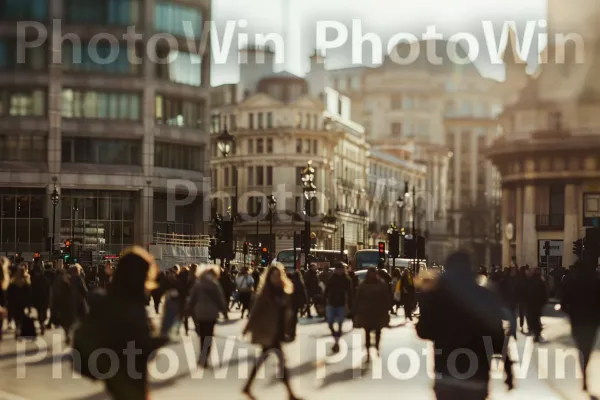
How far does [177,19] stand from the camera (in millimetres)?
83062

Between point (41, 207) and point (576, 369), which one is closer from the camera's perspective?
point (576, 369)

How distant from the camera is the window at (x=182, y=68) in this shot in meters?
83.2

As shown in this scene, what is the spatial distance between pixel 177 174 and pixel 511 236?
27.1 meters

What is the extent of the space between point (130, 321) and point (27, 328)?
1906 centimetres

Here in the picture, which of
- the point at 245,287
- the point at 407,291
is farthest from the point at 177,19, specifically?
the point at 407,291

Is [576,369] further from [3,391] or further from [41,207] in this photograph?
[41,207]

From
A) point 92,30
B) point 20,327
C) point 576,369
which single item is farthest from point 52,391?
point 92,30

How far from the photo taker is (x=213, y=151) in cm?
13712

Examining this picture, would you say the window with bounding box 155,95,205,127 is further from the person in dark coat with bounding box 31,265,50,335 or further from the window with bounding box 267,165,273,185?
the person in dark coat with bounding box 31,265,50,335

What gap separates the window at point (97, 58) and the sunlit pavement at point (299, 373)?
52041 millimetres

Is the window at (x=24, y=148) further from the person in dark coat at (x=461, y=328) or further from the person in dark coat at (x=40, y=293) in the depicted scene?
the person in dark coat at (x=461, y=328)

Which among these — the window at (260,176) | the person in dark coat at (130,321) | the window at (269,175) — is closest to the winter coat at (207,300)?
the person in dark coat at (130,321)

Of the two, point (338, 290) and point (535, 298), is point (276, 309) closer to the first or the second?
point (338, 290)

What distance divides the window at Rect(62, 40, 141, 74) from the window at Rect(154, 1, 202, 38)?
103 inches
